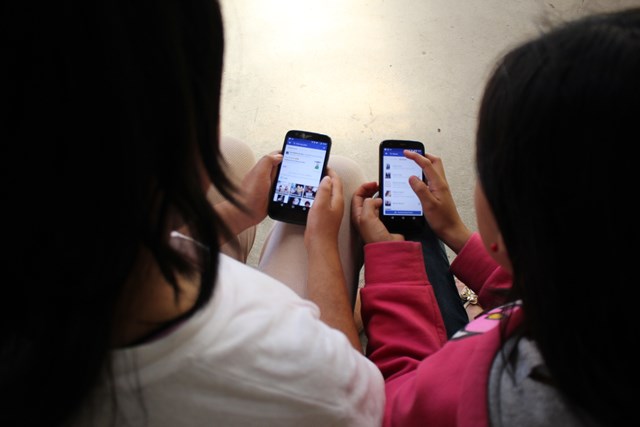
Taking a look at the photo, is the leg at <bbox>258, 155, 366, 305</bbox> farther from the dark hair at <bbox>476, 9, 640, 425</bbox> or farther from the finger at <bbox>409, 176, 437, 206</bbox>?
the dark hair at <bbox>476, 9, 640, 425</bbox>

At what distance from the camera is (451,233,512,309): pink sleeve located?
2.12 ft

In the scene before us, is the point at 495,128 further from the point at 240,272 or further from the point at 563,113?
the point at 240,272

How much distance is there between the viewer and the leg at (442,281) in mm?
659

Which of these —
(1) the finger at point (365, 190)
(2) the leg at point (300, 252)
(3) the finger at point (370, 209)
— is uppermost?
(1) the finger at point (365, 190)

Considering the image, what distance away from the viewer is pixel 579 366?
298mm

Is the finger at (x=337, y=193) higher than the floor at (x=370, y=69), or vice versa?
the floor at (x=370, y=69)

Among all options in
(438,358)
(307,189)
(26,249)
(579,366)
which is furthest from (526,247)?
(307,189)

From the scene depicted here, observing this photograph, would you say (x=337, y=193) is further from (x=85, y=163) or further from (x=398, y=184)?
(x=85, y=163)

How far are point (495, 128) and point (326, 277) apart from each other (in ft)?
1.16

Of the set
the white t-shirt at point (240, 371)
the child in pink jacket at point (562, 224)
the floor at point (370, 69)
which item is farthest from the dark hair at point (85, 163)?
the floor at point (370, 69)

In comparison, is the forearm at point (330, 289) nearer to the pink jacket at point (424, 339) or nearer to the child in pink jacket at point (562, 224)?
the pink jacket at point (424, 339)

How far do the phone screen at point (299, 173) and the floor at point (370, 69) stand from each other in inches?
14.5

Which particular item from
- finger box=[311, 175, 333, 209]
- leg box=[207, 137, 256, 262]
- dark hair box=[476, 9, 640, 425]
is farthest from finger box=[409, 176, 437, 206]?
dark hair box=[476, 9, 640, 425]

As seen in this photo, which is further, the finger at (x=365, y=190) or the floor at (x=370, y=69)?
the floor at (x=370, y=69)
